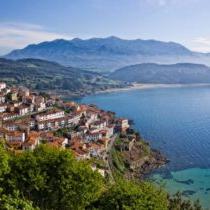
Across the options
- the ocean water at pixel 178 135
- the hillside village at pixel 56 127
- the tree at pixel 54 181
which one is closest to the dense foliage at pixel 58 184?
the tree at pixel 54 181

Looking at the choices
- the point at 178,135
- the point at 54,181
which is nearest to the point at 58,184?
the point at 54,181

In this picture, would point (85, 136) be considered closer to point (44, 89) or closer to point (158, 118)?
point (158, 118)

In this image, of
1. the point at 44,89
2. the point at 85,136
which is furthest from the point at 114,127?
the point at 44,89

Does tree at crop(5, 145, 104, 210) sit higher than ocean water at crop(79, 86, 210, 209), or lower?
higher

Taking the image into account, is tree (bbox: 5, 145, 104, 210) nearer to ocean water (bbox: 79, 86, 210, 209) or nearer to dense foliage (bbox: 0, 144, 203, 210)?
dense foliage (bbox: 0, 144, 203, 210)

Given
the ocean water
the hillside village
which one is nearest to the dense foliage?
the hillside village

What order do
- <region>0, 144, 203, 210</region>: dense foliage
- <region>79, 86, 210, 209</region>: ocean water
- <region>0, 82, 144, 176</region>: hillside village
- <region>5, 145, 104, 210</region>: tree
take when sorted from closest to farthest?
<region>0, 144, 203, 210</region>: dense foliage < <region>5, 145, 104, 210</region>: tree < <region>79, 86, 210, 209</region>: ocean water < <region>0, 82, 144, 176</region>: hillside village
